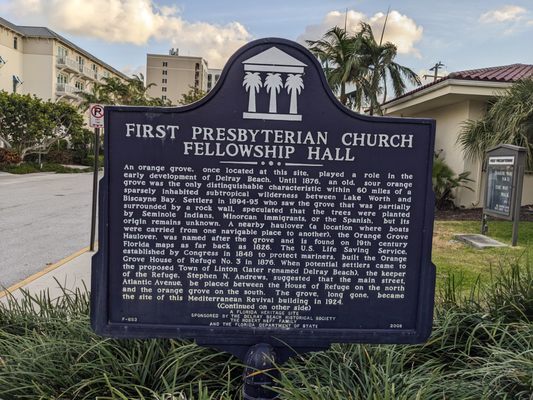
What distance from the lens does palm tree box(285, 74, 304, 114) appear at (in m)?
2.55

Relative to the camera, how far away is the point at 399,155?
2633 millimetres

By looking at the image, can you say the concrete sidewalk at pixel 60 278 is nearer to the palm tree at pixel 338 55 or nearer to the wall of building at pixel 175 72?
the palm tree at pixel 338 55

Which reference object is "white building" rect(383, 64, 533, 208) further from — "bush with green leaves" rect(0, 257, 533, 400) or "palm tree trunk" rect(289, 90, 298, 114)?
"palm tree trunk" rect(289, 90, 298, 114)

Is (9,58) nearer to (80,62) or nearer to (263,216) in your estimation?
(80,62)

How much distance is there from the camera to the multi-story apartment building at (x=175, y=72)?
136m

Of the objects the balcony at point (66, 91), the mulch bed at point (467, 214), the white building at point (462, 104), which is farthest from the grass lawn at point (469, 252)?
the balcony at point (66, 91)

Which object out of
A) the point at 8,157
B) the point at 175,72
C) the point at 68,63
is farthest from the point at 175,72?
the point at 8,157

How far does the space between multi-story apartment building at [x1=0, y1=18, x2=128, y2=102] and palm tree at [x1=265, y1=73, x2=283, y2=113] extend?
177 feet

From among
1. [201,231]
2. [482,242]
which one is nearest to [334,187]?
[201,231]

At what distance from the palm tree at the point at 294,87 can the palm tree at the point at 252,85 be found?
15 centimetres

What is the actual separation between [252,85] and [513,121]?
1134 centimetres

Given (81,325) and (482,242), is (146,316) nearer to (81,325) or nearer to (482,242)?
(81,325)

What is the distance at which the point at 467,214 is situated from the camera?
1459 centimetres

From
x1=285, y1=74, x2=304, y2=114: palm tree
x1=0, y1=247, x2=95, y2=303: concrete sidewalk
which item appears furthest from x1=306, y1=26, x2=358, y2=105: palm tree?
x1=285, y1=74, x2=304, y2=114: palm tree
